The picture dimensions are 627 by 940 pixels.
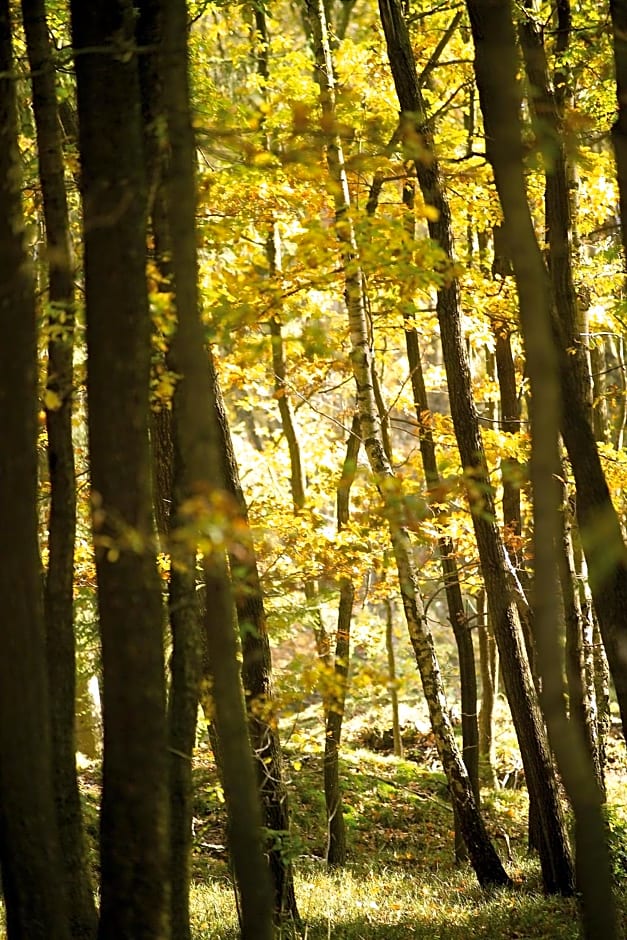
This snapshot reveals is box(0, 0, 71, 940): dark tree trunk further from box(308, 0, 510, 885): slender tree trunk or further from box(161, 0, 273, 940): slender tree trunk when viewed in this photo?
box(308, 0, 510, 885): slender tree trunk

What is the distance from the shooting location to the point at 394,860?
12.3 metres

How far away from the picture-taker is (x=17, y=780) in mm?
4145

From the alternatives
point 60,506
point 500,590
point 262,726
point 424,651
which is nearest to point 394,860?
point 424,651

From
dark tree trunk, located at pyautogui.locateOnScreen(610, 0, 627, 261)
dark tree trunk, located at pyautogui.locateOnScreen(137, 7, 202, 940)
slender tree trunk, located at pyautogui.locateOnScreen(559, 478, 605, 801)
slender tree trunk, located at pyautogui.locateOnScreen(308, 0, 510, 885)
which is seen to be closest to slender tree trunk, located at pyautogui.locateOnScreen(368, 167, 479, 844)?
slender tree trunk, located at pyautogui.locateOnScreen(559, 478, 605, 801)

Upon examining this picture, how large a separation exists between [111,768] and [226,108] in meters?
6.14

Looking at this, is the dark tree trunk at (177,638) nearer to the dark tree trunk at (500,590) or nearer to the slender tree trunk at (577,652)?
the dark tree trunk at (500,590)

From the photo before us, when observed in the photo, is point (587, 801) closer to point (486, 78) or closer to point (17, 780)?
point (17, 780)

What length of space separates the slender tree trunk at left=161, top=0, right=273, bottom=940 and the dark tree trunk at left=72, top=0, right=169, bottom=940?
0.71 feet

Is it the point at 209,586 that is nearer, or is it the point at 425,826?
the point at 209,586

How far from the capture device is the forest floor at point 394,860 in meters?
7.08

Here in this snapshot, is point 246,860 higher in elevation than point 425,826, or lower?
higher

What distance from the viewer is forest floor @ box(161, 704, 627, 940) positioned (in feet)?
23.2

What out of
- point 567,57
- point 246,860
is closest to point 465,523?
point 567,57

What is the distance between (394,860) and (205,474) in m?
9.80
